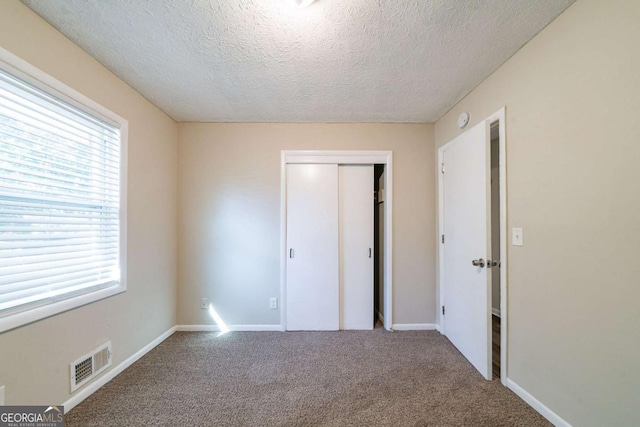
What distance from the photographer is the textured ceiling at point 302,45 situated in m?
1.27

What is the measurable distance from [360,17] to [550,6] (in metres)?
1.02

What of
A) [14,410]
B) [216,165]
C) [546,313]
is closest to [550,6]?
[546,313]

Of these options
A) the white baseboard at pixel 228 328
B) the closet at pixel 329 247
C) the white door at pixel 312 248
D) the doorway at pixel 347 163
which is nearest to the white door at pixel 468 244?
the doorway at pixel 347 163

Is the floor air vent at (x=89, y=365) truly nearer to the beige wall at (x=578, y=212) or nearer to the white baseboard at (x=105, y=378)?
the white baseboard at (x=105, y=378)

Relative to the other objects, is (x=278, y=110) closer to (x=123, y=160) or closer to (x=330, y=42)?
(x=330, y=42)

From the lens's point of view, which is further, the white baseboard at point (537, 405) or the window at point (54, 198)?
the white baseboard at point (537, 405)

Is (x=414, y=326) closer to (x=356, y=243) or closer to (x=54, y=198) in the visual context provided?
(x=356, y=243)

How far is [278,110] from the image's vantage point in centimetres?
241

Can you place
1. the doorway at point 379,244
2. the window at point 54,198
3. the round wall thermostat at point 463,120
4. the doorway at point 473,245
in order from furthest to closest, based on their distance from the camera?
the doorway at point 379,244 → the round wall thermostat at point 463,120 → the doorway at point 473,245 → the window at point 54,198

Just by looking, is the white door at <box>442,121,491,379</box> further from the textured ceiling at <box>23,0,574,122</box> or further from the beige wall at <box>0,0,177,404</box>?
the beige wall at <box>0,0,177,404</box>

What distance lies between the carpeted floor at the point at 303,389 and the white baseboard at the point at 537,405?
4 cm

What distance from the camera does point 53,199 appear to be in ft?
4.72

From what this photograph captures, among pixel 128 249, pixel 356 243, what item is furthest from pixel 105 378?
pixel 356 243

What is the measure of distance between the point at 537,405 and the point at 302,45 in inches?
108
